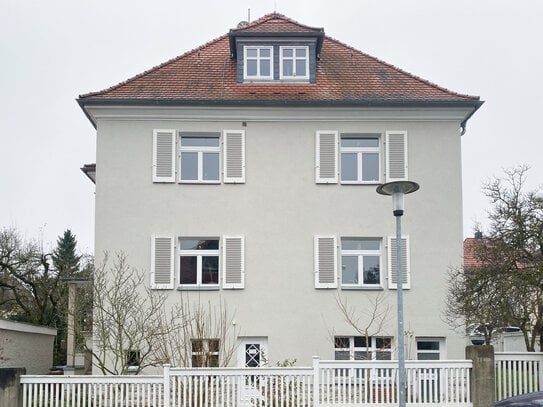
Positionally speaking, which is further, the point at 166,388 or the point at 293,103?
the point at 293,103

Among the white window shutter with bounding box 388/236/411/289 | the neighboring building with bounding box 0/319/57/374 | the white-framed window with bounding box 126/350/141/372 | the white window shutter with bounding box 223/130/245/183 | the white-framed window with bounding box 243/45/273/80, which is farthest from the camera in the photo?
the white-framed window with bounding box 243/45/273/80

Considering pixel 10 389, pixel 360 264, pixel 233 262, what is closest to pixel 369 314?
pixel 360 264

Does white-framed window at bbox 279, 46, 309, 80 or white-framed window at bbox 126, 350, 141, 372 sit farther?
→ white-framed window at bbox 279, 46, 309, 80

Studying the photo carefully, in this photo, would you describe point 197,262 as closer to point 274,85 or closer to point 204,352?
point 204,352

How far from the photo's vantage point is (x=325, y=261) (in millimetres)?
20281

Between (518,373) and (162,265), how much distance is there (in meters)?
9.66

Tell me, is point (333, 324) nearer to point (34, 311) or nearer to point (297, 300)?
point (297, 300)

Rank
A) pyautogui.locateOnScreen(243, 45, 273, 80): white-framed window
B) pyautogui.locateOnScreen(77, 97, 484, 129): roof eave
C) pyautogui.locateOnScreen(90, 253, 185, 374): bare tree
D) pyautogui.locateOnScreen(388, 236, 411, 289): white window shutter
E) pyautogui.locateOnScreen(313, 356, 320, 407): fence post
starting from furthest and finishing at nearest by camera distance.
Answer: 1. pyautogui.locateOnScreen(243, 45, 273, 80): white-framed window
2. pyautogui.locateOnScreen(77, 97, 484, 129): roof eave
3. pyautogui.locateOnScreen(388, 236, 411, 289): white window shutter
4. pyautogui.locateOnScreen(90, 253, 185, 374): bare tree
5. pyautogui.locateOnScreen(313, 356, 320, 407): fence post

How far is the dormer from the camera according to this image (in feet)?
71.3

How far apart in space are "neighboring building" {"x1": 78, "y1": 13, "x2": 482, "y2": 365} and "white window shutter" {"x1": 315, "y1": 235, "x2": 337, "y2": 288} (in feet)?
0.09

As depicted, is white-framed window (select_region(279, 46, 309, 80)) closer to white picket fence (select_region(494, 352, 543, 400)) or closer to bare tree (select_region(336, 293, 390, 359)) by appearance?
bare tree (select_region(336, 293, 390, 359))

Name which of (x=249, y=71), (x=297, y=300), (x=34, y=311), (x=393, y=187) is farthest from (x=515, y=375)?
(x=34, y=311)

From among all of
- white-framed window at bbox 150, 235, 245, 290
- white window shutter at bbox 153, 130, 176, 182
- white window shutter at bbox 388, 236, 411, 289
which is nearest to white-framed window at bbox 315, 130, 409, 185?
white window shutter at bbox 388, 236, 411, 289

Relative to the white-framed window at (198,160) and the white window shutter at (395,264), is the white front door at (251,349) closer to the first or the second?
the white window shutter at (395,264)
